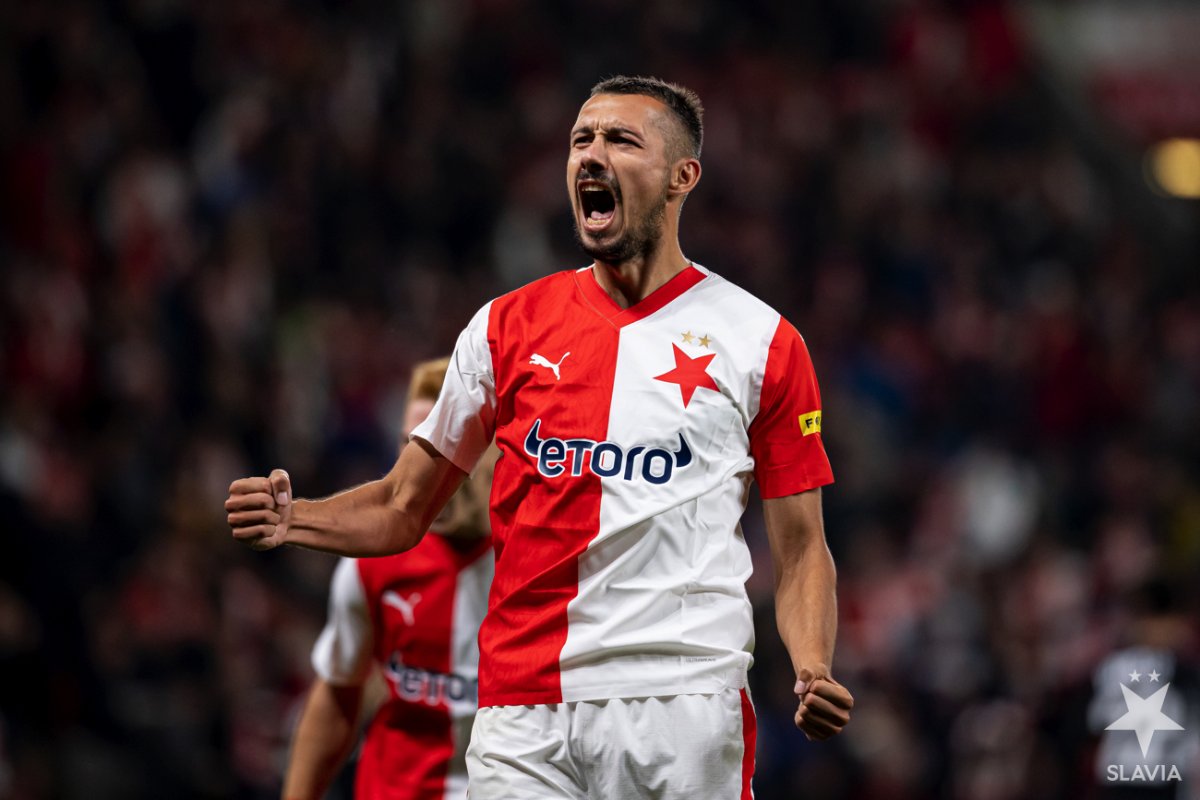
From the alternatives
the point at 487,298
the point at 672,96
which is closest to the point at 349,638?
the point at 672,96

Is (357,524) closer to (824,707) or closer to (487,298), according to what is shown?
(824,707)

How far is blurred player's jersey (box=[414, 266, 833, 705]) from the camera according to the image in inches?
153

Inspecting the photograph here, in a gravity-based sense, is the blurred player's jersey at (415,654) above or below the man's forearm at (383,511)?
below

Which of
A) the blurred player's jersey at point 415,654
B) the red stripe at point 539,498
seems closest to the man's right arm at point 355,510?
the red stripe at point 539,498

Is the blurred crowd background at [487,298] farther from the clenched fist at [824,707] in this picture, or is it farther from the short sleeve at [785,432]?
the clenched fist at [824,707]

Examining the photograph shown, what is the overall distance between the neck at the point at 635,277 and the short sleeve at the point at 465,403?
309mm

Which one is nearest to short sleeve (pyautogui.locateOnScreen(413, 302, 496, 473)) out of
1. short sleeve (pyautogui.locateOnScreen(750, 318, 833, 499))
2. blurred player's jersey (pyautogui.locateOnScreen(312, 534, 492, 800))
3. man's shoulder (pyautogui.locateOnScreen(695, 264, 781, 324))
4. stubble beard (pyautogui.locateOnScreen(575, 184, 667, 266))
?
stubble beard (pyautogui.locateOnScreen(575, 184, 667, 266))

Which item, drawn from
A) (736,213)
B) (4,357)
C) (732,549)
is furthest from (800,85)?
(732,549)

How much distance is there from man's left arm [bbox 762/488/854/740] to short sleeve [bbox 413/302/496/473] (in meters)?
0.72

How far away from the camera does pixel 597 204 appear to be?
4230mm

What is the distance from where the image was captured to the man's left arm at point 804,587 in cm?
384

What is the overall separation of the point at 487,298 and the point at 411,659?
→ 7.06 metres

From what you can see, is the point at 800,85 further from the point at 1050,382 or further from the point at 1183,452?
the point at 1183,452

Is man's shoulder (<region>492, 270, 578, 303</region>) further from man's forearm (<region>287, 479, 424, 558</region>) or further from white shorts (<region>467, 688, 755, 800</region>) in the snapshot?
white shorts (<region>467, 688, 755, 800</region>)
